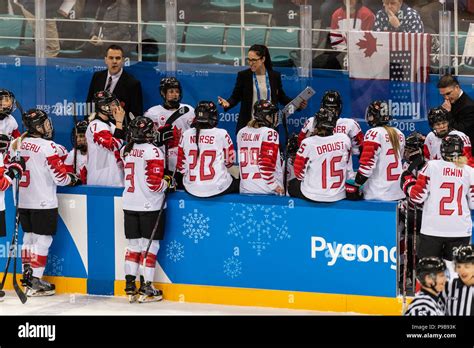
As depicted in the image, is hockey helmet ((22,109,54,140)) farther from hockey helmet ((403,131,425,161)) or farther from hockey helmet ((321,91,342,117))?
hockey helmet ((403,131,425,161))

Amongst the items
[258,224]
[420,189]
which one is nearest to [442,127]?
[420,189]

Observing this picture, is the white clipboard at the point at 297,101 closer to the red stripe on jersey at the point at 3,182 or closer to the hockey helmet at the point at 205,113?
the hockey helmet at the point at 205,113

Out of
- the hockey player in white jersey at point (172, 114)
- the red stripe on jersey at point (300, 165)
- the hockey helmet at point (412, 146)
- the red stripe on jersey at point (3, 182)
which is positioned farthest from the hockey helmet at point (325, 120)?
the red stripe on jersey at point (3, 182)

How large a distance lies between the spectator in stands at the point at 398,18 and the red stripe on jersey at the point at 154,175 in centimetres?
250

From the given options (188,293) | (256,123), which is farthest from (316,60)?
(188,293)

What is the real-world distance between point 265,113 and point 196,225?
101 cm

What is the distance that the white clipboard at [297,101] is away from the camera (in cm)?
1273

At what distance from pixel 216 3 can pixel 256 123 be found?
6.98 feet

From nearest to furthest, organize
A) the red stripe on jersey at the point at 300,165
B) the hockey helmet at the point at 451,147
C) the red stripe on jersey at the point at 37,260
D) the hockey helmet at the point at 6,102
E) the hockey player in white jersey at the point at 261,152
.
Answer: the hockey helmet at the point at 451,147 → the red stripe on jersey at the point at 300,165 → the hockey player in white jersey at the point at 261,152 → the red stripe on jersey at the point at 37,260 → the hockey helmet at the point at 6,102

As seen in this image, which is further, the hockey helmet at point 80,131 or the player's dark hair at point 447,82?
the hockey helmet at point 80,131

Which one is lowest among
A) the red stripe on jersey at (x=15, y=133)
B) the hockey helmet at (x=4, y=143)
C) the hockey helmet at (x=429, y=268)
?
the hockey helmet at (x=429, y=268)

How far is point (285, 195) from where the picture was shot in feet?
38.2

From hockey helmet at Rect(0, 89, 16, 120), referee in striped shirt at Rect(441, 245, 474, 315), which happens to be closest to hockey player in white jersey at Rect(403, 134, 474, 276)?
referee in striped shirt at Rect(441, 245, 474, 315)

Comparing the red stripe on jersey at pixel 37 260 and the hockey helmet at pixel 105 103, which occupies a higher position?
the hockey helmet at pixel 105 103
